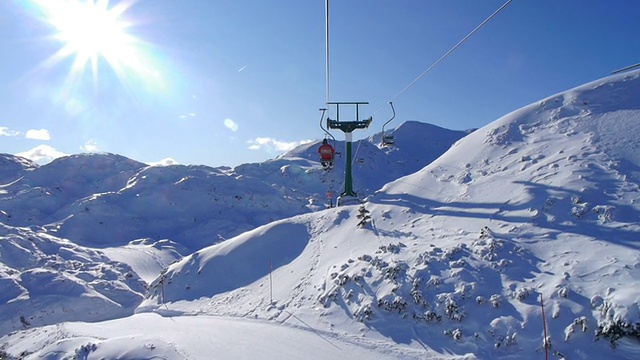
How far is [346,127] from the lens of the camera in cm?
2875

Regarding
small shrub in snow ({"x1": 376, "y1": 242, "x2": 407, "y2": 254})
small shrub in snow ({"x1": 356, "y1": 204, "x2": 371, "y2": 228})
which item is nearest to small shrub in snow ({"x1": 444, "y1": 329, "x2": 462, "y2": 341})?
small shrub in snow ({"x1": 376, "y1": 242, "x2": 407, "y2": 254})

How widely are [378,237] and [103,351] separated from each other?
11.8 metres

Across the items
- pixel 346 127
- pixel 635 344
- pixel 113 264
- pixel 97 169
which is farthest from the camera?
pixel 97 169

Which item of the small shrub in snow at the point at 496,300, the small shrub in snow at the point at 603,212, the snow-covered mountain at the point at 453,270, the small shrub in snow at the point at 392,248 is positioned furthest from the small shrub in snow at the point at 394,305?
the small shrub in snow at the point at 603,212

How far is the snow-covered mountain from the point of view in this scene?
10.6 m

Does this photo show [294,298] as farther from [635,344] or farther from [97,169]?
[97,169]

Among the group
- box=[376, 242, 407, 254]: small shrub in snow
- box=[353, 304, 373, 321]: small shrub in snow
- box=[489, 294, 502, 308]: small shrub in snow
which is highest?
box=[376, 242, 407, 254]: small shrub in snow

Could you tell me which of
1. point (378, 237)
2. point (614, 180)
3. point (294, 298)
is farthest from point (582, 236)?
point (294, 298)

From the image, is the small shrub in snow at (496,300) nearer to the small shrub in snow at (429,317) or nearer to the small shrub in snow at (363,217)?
the small shrub in snow at (429,317)

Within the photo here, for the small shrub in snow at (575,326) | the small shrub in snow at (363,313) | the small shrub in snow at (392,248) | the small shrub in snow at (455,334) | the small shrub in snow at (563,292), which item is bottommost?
the small shrub in snow at (455,334)

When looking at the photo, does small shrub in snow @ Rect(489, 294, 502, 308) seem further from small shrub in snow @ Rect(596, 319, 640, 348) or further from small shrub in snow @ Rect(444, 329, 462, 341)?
small shrub in snow @ Rect(596, 319, 640, 348)

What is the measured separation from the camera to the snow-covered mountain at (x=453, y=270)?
1062 centimetres

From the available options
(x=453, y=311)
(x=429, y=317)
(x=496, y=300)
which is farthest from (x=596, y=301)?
(x=429, y=317)

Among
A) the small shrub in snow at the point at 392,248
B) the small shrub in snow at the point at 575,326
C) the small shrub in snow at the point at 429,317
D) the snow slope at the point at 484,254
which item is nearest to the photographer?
the small shrub in snow at the point at 575,326
